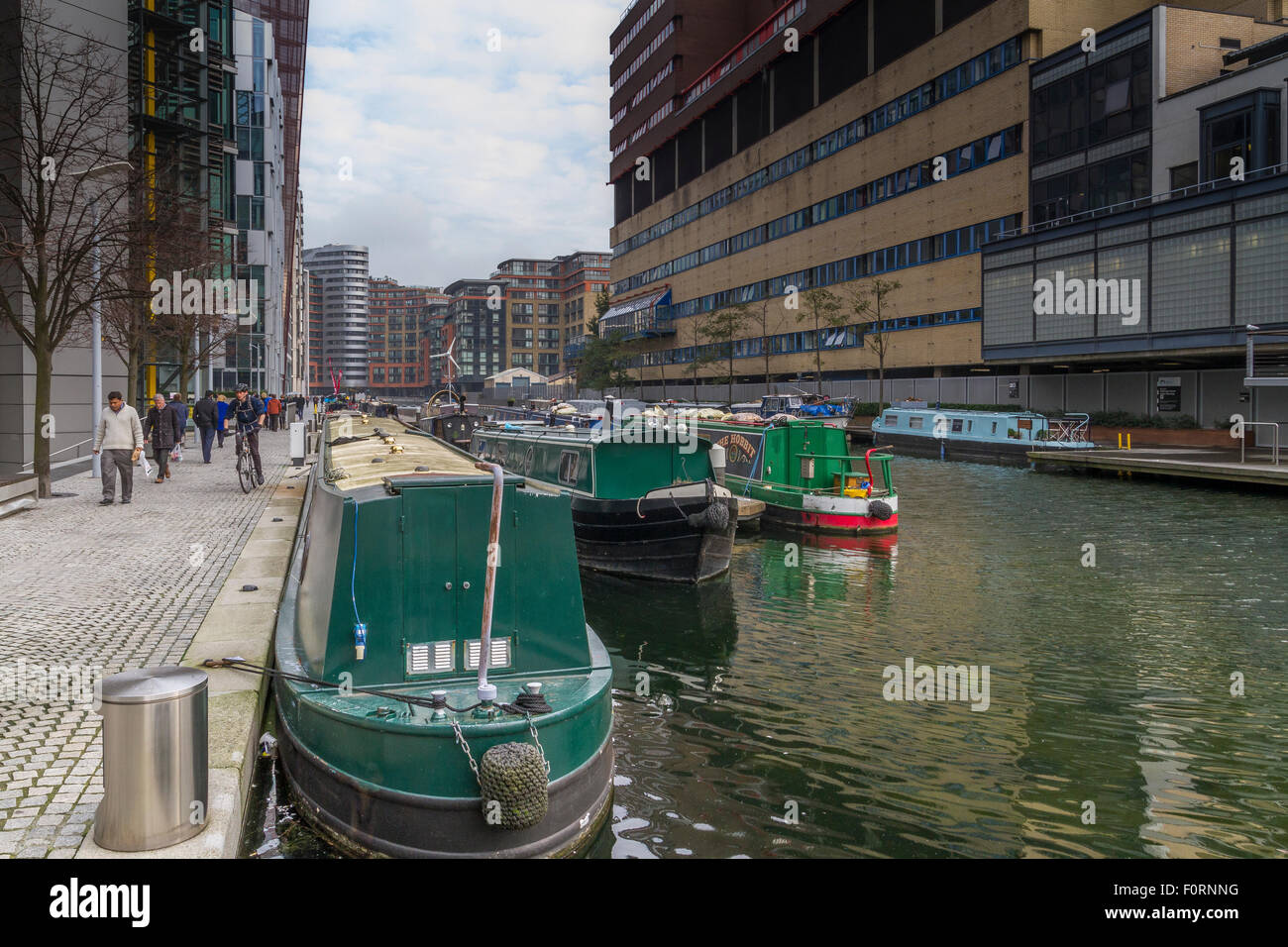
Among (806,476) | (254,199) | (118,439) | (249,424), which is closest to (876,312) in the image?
(254,199)

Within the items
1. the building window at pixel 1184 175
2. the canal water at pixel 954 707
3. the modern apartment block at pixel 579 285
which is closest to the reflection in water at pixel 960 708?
the canal water at pixel 954 707

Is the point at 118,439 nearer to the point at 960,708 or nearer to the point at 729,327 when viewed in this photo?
the point at 960,708

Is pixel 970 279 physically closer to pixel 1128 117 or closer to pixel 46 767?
pixel 1128 117

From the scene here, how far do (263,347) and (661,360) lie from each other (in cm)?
4044

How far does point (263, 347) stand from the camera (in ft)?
218

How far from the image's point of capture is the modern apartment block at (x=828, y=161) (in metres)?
51.0

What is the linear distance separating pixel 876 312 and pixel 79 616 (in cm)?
5564

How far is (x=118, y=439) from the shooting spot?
16.8 m

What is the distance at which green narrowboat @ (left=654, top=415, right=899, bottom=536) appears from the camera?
2166 cm

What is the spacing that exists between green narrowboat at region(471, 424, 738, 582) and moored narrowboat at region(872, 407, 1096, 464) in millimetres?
23525

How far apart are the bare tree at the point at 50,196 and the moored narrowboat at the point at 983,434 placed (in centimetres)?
3111

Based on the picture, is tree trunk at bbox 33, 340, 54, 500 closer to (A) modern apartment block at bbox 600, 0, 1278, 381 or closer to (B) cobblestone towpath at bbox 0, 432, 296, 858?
(B) cobblestone towpath at bbox 0, 432, 296, 858

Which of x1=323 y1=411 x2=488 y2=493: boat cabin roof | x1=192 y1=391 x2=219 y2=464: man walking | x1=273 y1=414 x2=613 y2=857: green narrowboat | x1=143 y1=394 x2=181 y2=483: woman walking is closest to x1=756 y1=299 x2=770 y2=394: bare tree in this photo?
x1=192 y1=391 x2=219 y2=464: man walking

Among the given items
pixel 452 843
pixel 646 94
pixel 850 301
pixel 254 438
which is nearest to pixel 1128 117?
pixel 850 301
